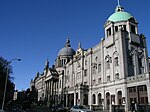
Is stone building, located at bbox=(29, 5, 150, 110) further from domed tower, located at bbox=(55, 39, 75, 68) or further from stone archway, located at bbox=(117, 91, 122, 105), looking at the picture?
domed tower, located at bbox=(55, 39, 75, 68)

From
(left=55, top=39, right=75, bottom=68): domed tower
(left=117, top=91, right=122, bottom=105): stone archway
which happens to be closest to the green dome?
(left=117, top=91, right=122, bottom=105): stone archway

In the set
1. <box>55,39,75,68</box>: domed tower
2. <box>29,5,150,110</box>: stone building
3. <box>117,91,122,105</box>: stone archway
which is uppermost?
<box>55,39,75,68</box>: domed tower

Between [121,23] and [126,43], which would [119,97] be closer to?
[126,43]

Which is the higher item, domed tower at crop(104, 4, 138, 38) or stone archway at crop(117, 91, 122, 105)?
domed tower at crop(104, 4, 138, 38)

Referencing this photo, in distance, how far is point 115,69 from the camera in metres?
47.9

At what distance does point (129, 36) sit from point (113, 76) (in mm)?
11411

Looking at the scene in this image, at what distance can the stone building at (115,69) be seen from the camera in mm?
42375

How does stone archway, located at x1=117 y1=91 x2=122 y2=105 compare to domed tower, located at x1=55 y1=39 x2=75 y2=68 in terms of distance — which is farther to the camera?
domed tower, located at x1=55 y1=39 x2=75 y2=68

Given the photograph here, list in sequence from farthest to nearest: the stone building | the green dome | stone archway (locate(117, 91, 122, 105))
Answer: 1. the green dome
2. stone archway (locate(117, 91, 122, 105))
3. the stone building

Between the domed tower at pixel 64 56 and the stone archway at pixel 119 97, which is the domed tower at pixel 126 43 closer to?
the stone archway at pixel 119 97

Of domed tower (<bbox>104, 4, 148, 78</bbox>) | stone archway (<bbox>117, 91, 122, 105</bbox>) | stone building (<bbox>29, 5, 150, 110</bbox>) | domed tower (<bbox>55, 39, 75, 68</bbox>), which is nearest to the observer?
stone building (<bbox>29, 5, 150, 110</bbox>)

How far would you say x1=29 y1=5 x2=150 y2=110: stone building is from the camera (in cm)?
4238

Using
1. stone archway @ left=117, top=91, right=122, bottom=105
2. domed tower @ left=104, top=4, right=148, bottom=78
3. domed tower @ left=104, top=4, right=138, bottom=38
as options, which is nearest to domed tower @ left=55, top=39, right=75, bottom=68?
domed tower @ left=104, top=4, right=148, bottom=78

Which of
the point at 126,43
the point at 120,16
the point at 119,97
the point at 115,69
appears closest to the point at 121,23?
the point at 120,16
